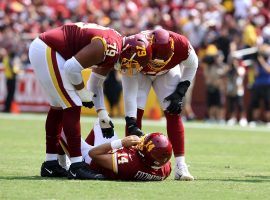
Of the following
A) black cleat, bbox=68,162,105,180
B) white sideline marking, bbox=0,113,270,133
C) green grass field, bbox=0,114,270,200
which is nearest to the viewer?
green grass field, bbox=0,114,270,200

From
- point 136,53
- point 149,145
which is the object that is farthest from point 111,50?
point 149,145

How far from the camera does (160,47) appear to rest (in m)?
8.58

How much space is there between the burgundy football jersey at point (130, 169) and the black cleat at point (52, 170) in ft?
1.89

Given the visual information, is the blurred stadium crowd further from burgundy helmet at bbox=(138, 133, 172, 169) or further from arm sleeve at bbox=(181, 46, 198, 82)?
burgundy helmet at bbox=(138, 133, 172, 169)

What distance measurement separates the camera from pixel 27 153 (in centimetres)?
1157

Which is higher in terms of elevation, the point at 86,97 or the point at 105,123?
the point at 86,97

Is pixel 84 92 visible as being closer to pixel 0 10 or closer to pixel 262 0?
pixel 262 0

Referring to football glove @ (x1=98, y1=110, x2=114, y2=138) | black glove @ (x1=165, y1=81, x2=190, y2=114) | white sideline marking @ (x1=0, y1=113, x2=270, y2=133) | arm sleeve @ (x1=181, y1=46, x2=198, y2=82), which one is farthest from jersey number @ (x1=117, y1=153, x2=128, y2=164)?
white sideline marking @ (x1=0, y1=113, x2=270, y2=133)

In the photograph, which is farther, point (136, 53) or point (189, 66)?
point (189, 66)

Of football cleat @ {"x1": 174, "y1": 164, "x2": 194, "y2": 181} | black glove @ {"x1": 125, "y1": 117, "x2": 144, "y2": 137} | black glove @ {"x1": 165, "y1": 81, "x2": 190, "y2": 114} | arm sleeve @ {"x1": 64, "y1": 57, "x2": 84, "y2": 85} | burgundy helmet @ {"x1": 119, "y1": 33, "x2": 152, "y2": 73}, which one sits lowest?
football cleat @ {"x1": 174, "y1": 164, "x2": 194, "y2": 181}

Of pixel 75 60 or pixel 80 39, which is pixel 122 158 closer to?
pixel 75 60

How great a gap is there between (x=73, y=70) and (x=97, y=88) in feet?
2.80

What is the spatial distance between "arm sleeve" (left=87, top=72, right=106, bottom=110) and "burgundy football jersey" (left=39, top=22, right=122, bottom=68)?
0.47 m

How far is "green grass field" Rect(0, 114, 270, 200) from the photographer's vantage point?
747 centimetres
